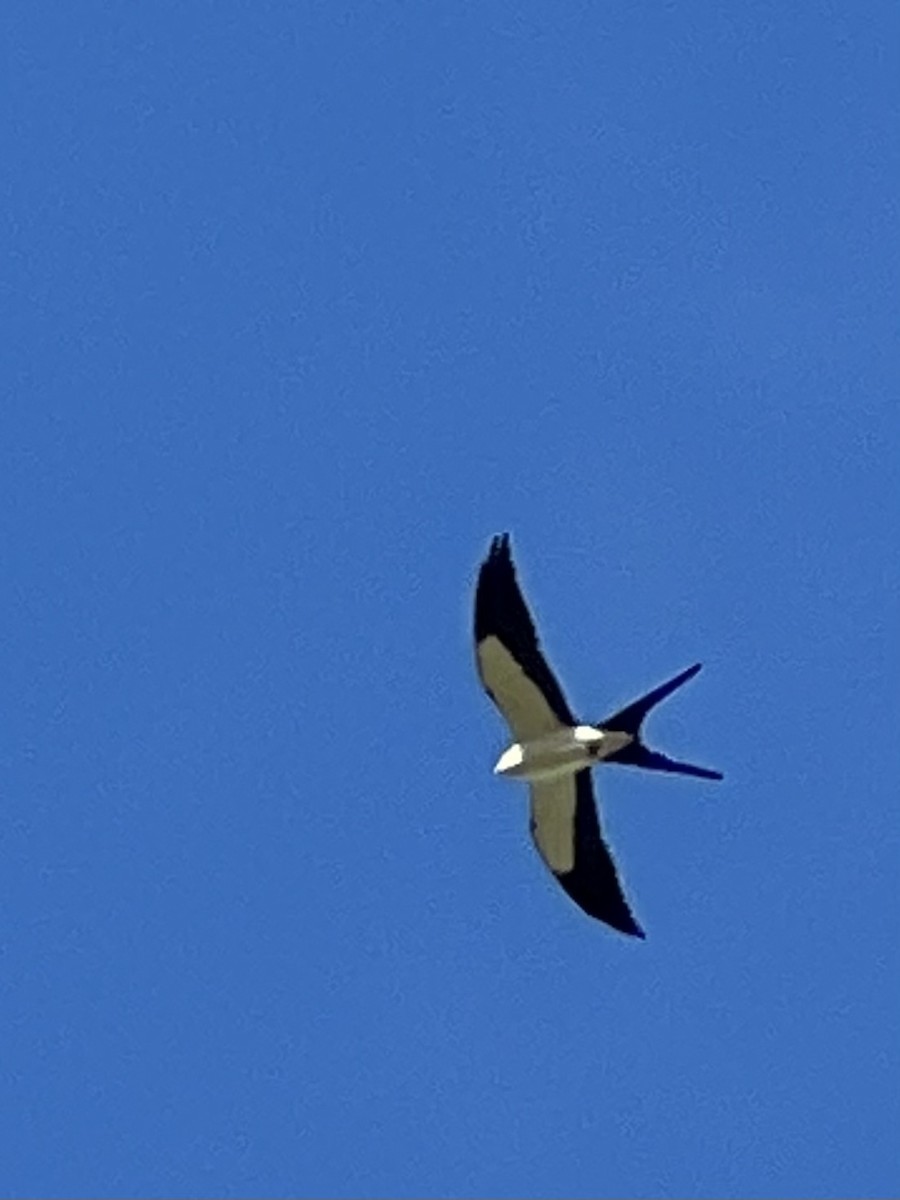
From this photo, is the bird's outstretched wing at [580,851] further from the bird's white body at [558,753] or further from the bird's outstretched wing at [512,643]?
the bird's outstretched wing at [512,643]

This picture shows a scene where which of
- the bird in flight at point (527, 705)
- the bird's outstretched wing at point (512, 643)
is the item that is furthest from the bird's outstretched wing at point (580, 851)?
the bird's outstretched wing at point (512, 643)

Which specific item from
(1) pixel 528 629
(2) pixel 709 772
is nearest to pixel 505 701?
(1) pixel 528 629

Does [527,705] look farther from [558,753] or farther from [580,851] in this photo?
[580,851]

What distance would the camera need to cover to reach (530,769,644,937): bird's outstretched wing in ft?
194

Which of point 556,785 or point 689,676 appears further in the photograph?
point 556,785

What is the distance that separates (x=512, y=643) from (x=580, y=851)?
447cm

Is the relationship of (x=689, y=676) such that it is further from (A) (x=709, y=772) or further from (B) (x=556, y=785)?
(B) (x=556, y=785)

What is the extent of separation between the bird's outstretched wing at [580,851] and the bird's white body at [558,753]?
3.72 feet

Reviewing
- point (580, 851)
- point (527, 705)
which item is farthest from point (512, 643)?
point (580, 851)

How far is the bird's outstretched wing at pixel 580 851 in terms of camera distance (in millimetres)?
59219

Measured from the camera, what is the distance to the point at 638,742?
5538 centimetres

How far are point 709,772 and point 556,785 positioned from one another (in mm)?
6140

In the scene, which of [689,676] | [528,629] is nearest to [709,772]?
[689,676]

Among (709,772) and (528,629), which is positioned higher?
(528,629)
